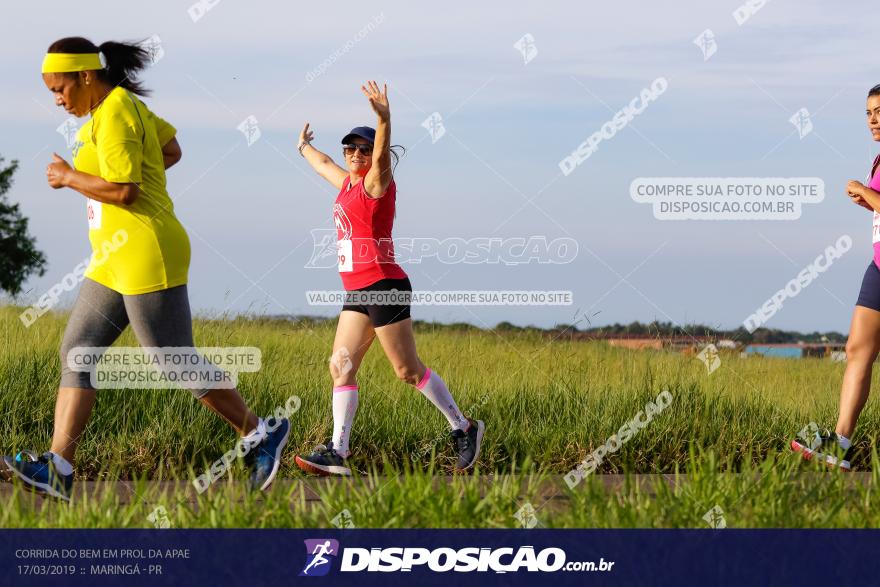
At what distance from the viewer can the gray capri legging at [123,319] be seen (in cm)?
539

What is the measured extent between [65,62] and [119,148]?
2.00 ft

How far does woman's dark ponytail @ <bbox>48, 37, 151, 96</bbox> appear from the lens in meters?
5.59

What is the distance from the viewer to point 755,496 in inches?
190

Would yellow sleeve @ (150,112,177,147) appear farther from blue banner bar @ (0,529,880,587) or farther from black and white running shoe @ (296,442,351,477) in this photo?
blue banner bar @ (0,529,880,587)

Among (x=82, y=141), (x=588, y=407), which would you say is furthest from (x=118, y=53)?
(x=588, y=407)

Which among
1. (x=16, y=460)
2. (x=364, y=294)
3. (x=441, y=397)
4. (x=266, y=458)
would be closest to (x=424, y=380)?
(x=441, y=397)

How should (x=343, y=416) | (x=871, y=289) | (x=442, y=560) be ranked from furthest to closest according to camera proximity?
(x=871, y=289), (x=343, y=416), (x=442, y=560)

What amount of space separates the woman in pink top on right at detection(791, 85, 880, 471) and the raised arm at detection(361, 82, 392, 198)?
2.72 metres

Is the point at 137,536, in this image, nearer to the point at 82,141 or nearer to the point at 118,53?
the point at 82,141

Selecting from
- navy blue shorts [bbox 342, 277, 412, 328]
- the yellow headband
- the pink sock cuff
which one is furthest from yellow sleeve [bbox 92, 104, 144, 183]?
the pink sock cuff

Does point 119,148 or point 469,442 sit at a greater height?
point 119,148

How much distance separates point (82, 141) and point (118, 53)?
1.71 feet

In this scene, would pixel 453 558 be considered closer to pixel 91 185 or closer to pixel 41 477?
pixel 41 477

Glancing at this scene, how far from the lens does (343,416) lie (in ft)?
20.2
